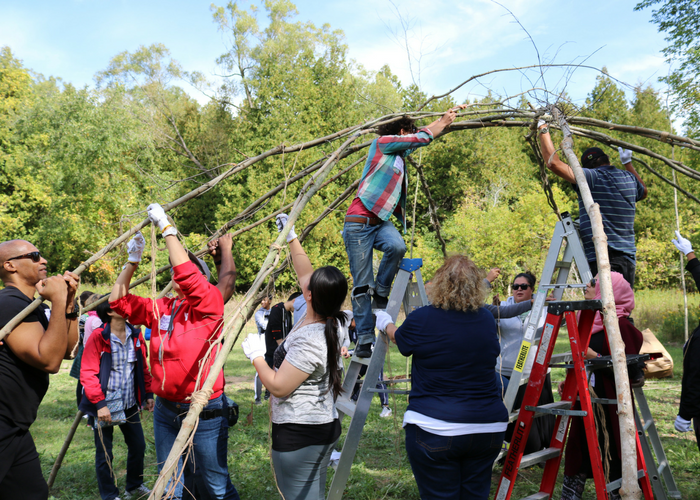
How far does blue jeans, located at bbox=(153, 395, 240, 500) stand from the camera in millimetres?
2818

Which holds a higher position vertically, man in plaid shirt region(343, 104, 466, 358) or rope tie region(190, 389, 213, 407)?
man in plaid shirt region(343, 104, 466, 358)

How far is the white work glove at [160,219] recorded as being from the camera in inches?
94.8

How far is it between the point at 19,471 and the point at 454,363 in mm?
2230

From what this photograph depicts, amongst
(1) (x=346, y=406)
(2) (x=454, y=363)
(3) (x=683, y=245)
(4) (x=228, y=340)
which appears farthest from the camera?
(3) (x=683, y=245)

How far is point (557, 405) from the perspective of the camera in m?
3.08

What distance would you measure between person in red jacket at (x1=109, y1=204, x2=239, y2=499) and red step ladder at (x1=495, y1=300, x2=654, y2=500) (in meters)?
1.73

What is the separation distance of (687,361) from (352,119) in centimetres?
2189

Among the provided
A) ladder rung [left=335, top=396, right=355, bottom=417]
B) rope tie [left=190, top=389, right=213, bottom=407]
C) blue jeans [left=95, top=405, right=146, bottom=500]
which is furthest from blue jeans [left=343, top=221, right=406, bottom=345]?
blue jeans [left=95, top=405, right=146, bottom=500]

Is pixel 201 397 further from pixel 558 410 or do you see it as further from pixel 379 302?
pixel 558 410

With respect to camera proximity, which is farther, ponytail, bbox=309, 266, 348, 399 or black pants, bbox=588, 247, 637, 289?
black pants, bbox=588, 247, 637, 289

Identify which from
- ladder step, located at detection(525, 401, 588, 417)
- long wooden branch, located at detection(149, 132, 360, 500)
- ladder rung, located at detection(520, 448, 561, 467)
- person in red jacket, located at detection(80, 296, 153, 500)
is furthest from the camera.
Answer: person in red jacket, located at detection(80, 296, 153, 500)

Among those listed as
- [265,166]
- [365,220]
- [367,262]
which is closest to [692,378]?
[367,262]

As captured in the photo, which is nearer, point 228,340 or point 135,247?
point 228,340

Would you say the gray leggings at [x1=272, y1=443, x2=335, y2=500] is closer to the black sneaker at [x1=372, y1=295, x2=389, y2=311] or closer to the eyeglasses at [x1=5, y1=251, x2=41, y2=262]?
the black sneaker at [x1=372, y1=295, x2=389, y2=311]
